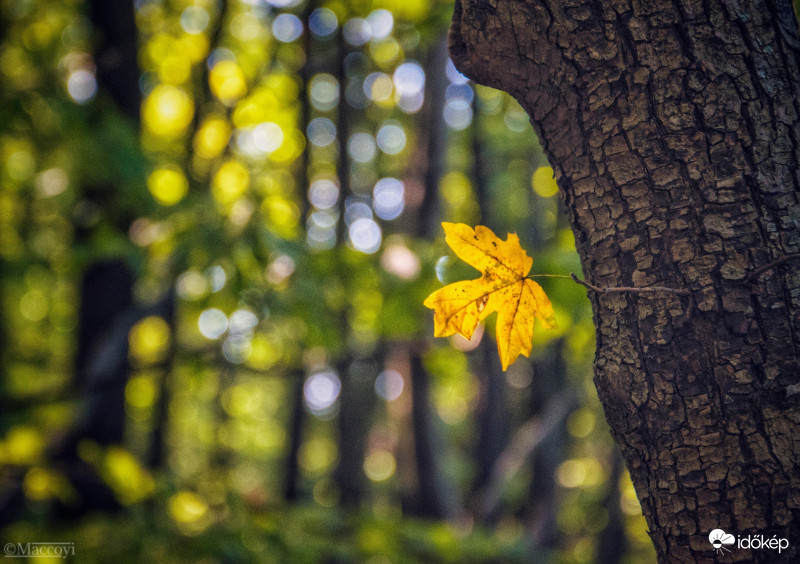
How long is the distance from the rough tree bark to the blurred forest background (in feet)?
3.22

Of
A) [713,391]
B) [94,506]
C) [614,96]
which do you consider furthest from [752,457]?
[94,506]

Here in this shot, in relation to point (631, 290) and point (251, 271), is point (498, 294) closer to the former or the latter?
point (631, 290)

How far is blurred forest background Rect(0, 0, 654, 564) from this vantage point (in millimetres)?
2418

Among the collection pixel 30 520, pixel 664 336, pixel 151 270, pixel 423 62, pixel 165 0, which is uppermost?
pixel 165 0

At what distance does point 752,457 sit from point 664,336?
0.19 m

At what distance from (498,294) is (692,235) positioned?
0.30 metres

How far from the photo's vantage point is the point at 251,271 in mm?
2209

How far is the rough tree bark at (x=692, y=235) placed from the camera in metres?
0.71

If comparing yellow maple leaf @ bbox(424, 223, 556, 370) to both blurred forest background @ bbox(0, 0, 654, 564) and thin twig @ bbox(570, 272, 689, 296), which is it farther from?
blurred forest background @ bbox(0, 0, 654, 564)

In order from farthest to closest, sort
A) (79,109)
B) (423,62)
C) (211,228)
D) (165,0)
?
(165,0)
(423,62)
(79,109)
(211,228)

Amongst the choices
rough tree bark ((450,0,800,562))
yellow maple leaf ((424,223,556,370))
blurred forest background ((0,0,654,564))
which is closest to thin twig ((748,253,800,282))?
rough tree bark ((450,0,800,562))

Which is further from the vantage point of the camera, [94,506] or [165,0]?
[165,0]

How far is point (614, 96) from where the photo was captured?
30.9 inches

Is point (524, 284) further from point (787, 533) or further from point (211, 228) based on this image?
point (211, 228)
